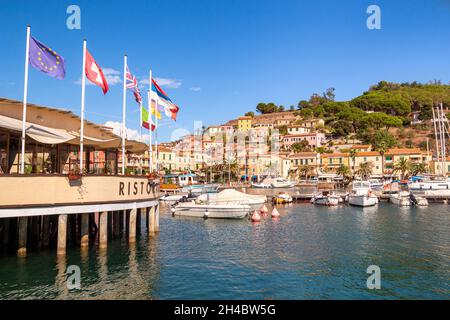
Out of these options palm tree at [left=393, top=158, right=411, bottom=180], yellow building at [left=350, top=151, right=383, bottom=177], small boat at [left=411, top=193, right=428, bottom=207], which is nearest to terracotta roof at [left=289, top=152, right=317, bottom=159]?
yellow building at [left=350, top=151, right=383, bottom=177]

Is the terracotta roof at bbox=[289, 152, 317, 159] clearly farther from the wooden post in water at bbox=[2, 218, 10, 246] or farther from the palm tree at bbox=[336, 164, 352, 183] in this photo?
the wooden post in water at bbox=[2, 218, 10, 246]

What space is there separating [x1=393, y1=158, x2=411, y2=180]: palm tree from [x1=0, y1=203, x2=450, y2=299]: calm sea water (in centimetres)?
7684

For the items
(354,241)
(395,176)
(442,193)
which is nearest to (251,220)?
(354,241)

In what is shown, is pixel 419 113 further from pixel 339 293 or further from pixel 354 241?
pixel 339 293

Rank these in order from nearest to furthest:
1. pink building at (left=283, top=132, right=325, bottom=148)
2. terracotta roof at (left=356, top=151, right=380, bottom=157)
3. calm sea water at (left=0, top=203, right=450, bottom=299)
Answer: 1. calm sea water at (left=0, top=203, right=450, bottom=299)
2. terracotta roof at (left=356, top=151, right=380, bottom=157)
3. pink building at (left=283, top=132, right=325, bottom=148)

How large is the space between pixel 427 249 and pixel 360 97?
7217 inches

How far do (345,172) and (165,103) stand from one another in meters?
91.6

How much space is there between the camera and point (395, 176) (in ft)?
361

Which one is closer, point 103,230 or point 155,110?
point 103,230

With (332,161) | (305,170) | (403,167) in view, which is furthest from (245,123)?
(403,167)

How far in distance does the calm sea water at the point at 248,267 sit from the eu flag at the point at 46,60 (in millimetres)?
10762

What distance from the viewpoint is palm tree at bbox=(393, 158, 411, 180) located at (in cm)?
10364

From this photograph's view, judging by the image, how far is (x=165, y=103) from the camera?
88.7 feet

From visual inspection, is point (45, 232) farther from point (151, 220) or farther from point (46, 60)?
point (46, 60)
